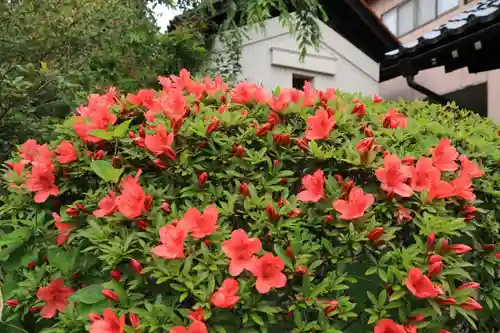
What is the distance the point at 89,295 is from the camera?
147 cm

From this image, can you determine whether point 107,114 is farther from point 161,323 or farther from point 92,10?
point 92,10

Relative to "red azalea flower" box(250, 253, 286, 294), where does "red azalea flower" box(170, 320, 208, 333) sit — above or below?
below

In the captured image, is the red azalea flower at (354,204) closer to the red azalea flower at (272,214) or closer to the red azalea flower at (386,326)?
the red azalea flower at (272,214)

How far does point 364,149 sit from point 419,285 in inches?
16.0

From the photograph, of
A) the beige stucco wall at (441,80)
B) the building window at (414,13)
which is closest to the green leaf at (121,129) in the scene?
the beige stucco wall at (441,80)

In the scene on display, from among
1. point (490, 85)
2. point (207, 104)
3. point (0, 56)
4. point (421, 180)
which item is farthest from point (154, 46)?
point (490, 85)

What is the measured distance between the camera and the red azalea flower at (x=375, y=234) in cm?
145

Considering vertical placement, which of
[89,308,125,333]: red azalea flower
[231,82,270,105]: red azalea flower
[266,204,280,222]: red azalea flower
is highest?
[231,82,270,105]: red azalea flower

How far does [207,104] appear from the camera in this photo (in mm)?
1899

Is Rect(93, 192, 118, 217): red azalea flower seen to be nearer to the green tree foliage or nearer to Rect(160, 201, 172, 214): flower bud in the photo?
Rect(160, 201, 172, 214): flower bud

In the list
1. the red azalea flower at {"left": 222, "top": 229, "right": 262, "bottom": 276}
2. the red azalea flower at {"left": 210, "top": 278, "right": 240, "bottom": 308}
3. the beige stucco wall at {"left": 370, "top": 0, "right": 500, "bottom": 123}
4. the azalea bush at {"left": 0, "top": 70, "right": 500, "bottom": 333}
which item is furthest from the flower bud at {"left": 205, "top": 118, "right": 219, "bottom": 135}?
the beige stucco wall at {"left": 370, "top": 0, "right": 500, "bottom": 123}

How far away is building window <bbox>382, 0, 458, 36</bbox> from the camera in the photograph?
1117 centimetres

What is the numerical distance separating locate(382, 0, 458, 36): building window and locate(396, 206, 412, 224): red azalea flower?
10.2 meters

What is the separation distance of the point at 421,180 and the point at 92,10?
311 cm
